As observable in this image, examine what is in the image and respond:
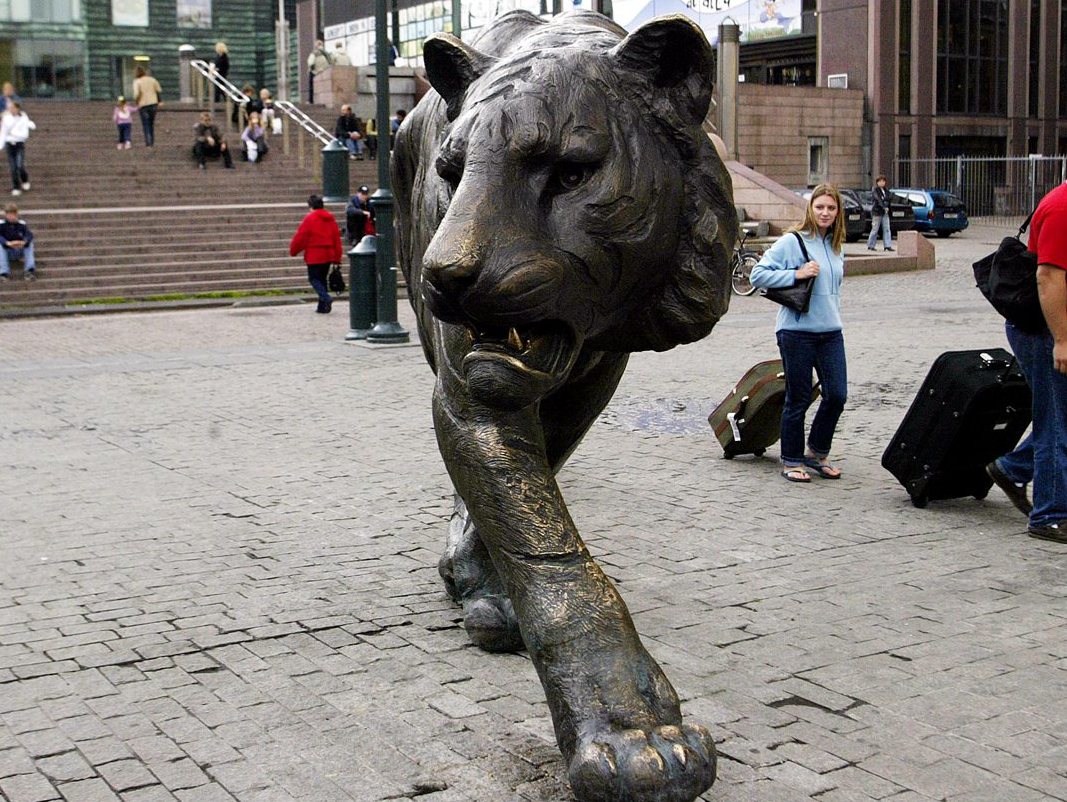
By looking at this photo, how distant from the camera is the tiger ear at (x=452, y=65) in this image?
393 centimetres

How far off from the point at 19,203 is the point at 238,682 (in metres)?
22.8

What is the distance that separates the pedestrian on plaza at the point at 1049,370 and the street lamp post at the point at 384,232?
9.50 meters

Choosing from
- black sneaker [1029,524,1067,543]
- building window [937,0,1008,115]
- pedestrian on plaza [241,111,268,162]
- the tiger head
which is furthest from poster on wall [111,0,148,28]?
the tiger head

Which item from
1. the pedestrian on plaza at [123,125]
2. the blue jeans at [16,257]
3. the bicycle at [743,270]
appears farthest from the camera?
the pedestrian on plaza at [123,125]

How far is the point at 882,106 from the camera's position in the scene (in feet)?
150

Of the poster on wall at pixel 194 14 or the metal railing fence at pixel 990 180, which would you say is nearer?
the metal railing fence at pixel 990 180

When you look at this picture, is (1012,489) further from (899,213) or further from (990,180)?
(990,180)

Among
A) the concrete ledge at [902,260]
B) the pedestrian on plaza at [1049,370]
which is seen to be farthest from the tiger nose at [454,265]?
the concrete ledge at [902,260]

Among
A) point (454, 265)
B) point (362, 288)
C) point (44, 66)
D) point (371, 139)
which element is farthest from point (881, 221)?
point (454, 265)

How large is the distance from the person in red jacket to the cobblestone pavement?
335 inches

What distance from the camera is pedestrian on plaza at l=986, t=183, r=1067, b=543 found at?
644cm

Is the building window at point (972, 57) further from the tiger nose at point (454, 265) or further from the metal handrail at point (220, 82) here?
the tiger nose at point (454, 265)

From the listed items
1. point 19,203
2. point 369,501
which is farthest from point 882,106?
point 369,501

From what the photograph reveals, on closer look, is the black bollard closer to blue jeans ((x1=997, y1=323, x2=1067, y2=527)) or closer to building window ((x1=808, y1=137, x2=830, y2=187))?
blue jeans ((x1=997, y1=323, x2=1067, y2=527))
